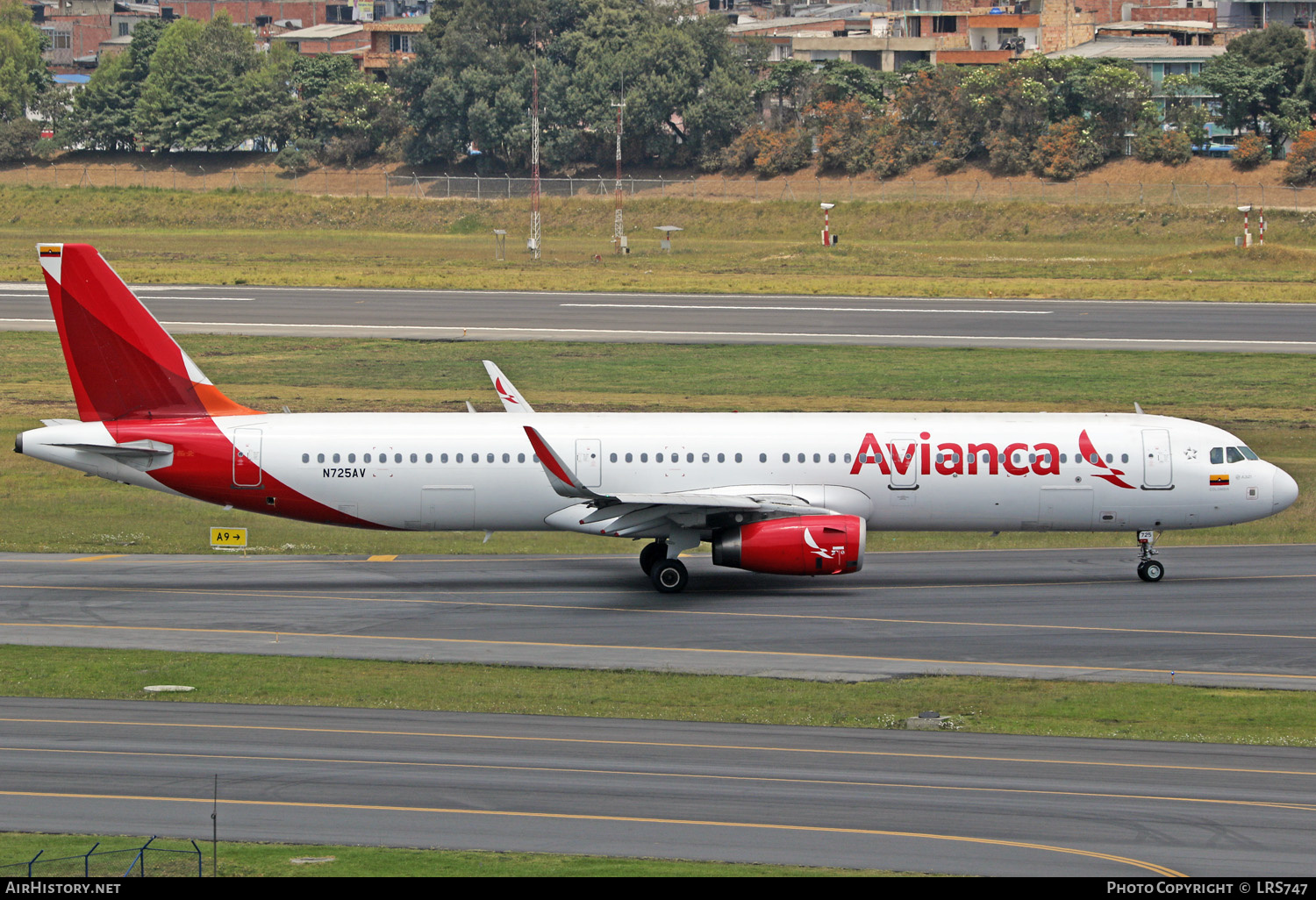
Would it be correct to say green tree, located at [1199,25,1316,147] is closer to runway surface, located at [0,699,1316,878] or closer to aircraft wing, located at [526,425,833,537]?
aircraft wing, located at [526,425,833,537]

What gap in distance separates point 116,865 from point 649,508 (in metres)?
19.5

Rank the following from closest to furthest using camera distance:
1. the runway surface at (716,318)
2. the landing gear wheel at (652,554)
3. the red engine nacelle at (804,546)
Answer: the red engine nacelle at (804,546), the landing gear wheel at (652,554), the runway surface at (716,318)

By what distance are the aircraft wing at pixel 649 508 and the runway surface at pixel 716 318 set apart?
3872cm

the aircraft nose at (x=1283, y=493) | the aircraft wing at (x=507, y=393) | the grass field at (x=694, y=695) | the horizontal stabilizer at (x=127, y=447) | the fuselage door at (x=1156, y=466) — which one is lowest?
the grass field at (x=694, y=695)

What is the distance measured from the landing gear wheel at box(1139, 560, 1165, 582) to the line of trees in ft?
348

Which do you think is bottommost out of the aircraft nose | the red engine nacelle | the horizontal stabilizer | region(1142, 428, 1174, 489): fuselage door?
the red engine nacelle

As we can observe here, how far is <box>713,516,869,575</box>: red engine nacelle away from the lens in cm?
3694

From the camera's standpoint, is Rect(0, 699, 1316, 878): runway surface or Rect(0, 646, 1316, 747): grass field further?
Rect(0, 646, 1316, 747): grass field

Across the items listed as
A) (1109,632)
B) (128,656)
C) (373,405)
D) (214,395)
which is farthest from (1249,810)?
(373,405)

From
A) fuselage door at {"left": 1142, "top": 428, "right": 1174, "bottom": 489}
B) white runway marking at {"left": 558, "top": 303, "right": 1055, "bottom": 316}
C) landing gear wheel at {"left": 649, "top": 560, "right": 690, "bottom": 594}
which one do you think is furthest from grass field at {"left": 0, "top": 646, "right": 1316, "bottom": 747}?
white runway marking at {"left": 558, "top": 303, "right": 1055, "bottom": 316}

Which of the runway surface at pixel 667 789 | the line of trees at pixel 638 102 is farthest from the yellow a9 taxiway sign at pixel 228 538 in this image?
A: the line of trees at pixel 638 102

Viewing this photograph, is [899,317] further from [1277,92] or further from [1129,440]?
[1277,92]

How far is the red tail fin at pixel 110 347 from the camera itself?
38.8m

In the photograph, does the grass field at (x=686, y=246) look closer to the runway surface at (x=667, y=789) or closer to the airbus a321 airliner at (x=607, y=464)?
the airbus a321 airliner at (x=607, y=464)
